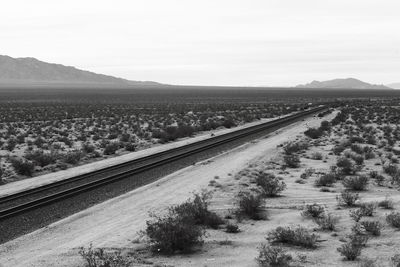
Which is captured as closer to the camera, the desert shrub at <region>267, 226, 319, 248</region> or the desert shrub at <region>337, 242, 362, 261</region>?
the desert shrub at <region>337, 242, 362, 261</region>

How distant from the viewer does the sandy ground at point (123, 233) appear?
29.0 ft

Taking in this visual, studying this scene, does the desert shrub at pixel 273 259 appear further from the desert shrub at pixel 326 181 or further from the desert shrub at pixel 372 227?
the desert shrub at pixel 326 181

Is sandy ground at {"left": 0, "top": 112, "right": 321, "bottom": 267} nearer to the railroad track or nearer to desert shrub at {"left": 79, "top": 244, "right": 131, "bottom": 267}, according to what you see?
desert shrub at {"left": 79, "top": 244, "right": 131, "bottom": 267}

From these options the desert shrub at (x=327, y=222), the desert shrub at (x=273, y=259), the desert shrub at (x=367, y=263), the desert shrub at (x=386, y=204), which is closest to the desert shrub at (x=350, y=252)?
the desert shrub at (x=367, y=263)

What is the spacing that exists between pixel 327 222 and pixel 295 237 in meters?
1.33

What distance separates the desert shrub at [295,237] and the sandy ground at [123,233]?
0.42 m

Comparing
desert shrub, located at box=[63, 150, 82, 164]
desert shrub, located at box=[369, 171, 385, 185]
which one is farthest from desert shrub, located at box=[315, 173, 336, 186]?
desert shrub, located at box=[63, 150, 82, 164]

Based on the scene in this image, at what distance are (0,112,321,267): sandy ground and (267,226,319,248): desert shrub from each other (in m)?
0.42

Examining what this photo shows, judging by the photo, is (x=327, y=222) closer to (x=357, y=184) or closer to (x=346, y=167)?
(x=357, y=184)

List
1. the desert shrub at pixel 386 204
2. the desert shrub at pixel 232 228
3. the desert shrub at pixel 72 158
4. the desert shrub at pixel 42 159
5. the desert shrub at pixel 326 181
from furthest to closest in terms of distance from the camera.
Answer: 1. the desert shrub at pixel 72 158
2. the desert shrub at pixel 42 159
3. the desert shrub at pixel 326 181
4. the desert shrub at pixel 386 204
5. the desert shrub at pixel 232 228

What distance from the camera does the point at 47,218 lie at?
12344 millimetres

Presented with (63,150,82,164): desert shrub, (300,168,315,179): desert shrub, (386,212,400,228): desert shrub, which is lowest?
(63,150,82,164): desert shrub

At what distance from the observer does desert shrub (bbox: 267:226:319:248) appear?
30.2 feet

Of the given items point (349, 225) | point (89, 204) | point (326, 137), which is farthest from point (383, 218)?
point (326, 137)
